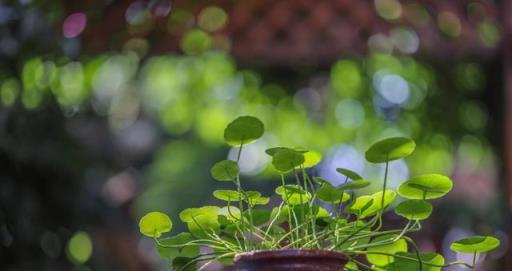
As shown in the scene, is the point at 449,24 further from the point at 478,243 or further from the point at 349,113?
the point at 349,113

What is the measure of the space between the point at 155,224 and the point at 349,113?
4.86m

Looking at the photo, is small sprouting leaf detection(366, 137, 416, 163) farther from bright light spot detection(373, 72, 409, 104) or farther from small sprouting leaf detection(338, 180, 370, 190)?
bright light spot detection(373, 72, 409, 104)

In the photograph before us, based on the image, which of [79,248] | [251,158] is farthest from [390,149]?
[251,158]

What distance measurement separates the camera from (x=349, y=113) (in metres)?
5.73

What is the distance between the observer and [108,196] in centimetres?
389

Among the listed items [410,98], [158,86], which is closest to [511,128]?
[410,98]

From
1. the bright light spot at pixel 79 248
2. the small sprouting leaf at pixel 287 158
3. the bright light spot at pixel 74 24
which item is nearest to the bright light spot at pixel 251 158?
the bright light spot at pixel 79 248

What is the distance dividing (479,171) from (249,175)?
2.23m

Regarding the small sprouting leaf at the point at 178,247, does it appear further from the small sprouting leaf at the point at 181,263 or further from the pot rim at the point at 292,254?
the pot rim at the point at 292,254

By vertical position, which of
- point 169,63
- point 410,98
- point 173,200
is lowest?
point 173,200

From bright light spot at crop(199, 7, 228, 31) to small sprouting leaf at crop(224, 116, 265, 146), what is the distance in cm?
228

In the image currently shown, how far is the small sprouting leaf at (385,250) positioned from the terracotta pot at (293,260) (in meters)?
0.14

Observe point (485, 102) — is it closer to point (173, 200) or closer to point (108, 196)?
point (108, 196)

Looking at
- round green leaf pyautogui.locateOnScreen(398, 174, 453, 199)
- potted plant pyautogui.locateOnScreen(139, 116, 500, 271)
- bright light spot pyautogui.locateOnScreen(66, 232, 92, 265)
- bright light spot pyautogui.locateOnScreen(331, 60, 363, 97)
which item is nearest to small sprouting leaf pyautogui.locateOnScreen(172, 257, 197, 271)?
potted plant pyautogui.locateOnScreen(139, 116, 500, 271)
